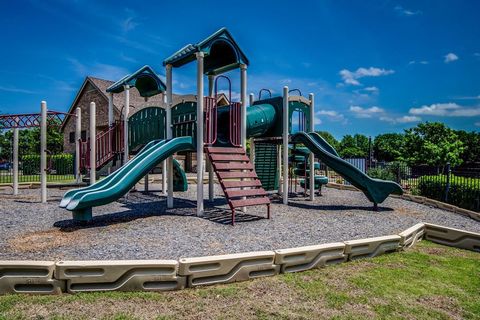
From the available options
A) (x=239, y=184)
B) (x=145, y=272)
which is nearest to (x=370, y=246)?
(x=145, y=272)

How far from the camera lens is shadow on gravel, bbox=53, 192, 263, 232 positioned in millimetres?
7547

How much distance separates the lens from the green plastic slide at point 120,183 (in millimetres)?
7031

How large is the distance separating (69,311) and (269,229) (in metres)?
4.50

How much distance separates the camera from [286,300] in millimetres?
3773

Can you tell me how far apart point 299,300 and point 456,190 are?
10.8m

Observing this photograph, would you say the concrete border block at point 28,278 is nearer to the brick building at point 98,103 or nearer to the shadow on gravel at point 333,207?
the shadow on gravel at point 333,207

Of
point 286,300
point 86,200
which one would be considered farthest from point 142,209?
point 286,300

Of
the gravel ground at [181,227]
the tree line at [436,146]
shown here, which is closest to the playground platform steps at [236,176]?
the gravel ground at [181,227]

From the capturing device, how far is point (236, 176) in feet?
27.6

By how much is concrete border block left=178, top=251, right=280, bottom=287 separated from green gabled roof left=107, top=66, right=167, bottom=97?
335 inches

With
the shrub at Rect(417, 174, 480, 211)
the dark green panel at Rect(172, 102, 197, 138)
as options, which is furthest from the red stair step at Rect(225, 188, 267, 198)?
the shrub at Rect(417, 174, 480, 211)

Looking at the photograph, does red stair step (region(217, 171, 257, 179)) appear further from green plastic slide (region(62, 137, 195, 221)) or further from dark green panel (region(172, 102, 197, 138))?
dark green panel (region(172, 102, 197, 138))

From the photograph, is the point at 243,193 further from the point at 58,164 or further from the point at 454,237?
the point at 58,164

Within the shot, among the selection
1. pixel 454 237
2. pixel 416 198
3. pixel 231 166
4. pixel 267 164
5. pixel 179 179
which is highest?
pixel 267 164
